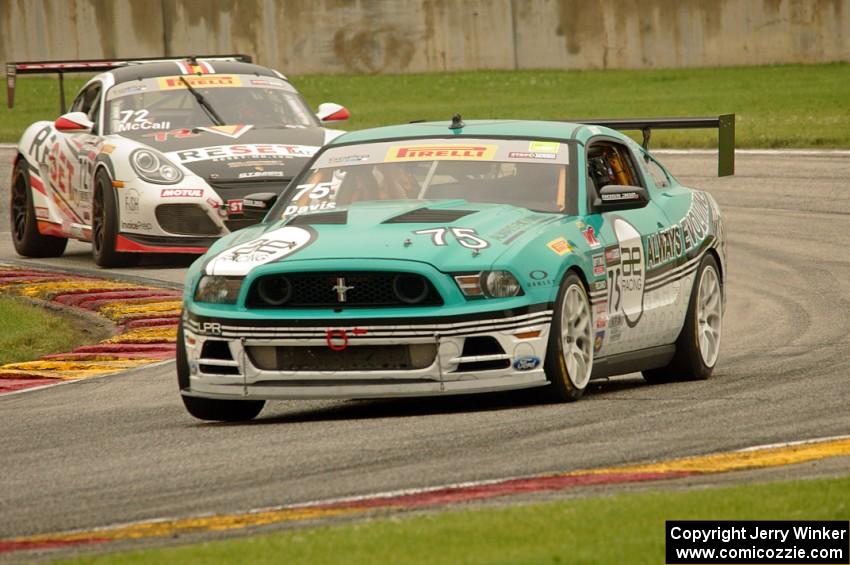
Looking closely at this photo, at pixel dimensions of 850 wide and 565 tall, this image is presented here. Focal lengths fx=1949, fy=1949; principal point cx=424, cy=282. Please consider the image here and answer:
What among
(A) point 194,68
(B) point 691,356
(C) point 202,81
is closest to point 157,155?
(C) point 202,81

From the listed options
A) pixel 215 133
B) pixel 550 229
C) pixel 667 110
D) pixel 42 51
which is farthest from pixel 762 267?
pixel 42 51

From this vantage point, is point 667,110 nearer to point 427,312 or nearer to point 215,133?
point 215,133

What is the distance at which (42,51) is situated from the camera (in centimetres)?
3762

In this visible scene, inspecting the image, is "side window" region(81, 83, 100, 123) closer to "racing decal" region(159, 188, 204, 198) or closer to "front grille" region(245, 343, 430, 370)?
"racing decal" region(159, 188, 204, 198)

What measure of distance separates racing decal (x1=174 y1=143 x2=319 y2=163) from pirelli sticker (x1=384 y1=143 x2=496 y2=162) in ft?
19.0

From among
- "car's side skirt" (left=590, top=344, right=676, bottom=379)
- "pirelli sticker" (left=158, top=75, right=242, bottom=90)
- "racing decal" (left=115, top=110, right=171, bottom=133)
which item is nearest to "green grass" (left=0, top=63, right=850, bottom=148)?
"pirelli sticker" (left=158, top=75, right=242, bottom=90)

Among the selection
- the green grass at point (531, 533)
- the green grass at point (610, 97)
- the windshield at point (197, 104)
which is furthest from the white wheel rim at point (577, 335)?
the green grass at point (610, 97)

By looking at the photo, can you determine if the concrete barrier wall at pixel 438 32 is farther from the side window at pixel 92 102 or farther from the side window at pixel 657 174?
the side window at pixel 657 174

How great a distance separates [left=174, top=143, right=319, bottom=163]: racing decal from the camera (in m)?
15.5

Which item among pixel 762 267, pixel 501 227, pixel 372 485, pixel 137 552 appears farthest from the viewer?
pixel 762 267

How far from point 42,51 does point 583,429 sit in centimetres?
3122

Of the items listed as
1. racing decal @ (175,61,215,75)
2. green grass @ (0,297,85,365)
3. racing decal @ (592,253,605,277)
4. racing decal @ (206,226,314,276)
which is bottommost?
green grass @ (0,297,85,365)

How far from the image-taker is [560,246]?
8.75 meters

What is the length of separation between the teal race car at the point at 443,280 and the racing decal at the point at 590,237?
0.01m
